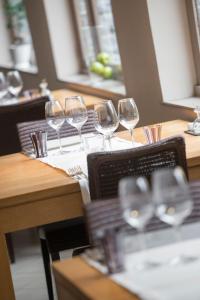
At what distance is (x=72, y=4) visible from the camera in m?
7.12

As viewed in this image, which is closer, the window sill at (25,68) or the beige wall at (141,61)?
the beige wall at (141,61)

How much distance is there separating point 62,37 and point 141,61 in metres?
2.38

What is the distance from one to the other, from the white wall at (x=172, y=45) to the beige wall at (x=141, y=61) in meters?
0.04

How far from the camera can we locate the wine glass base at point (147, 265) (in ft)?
6.24

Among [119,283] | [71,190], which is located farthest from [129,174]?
[119,283]

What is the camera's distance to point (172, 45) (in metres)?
4.65

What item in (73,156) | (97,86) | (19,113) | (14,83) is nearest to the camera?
(73,156)

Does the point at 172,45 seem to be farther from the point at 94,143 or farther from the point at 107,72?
the point at 107,72

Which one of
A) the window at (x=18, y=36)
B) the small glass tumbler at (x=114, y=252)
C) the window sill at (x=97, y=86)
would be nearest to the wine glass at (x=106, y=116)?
the small glass tumbler at (x=114, y=252)

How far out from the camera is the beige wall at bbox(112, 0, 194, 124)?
15.4 feet

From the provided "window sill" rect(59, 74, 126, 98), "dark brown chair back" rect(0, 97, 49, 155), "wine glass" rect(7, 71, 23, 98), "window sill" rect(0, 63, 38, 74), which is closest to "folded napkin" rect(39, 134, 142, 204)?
"dark brown chair back" rect(0, 97, 49, 155)

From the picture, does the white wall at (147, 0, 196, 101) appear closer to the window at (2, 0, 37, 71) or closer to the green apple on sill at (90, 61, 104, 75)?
the green apple on sill at (90, 61, 104, 75)

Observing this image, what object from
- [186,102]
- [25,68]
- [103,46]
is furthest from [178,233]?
[25,68]

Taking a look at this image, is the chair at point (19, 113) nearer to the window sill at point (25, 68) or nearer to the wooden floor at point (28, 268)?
the wooden floor at point (28, 268)
